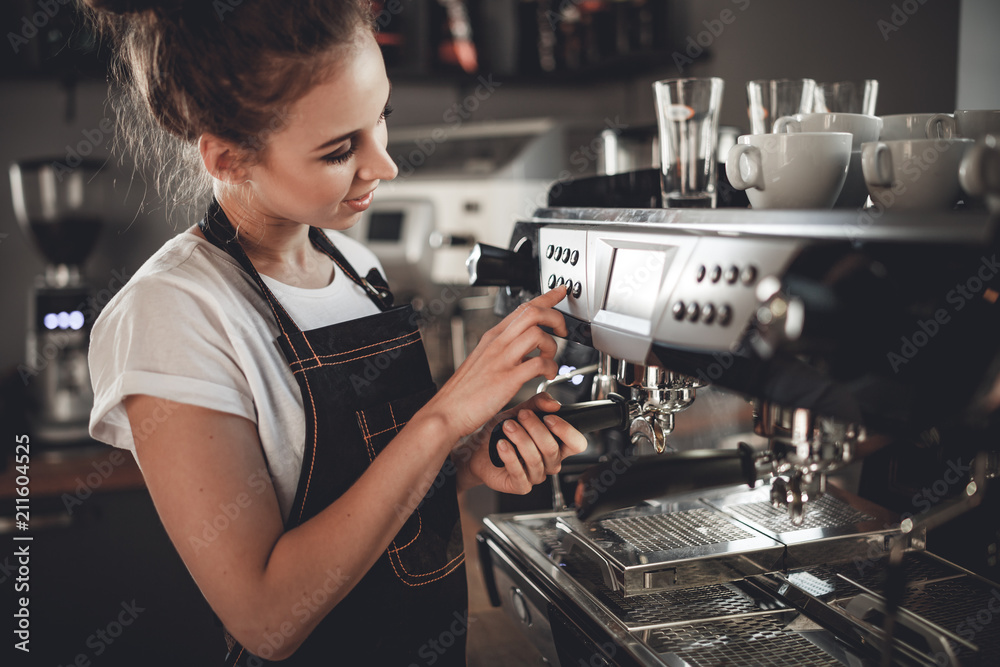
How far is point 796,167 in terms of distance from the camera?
65 cm

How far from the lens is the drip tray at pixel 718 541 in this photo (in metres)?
0.79

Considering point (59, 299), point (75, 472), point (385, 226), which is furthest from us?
point (385, 226)

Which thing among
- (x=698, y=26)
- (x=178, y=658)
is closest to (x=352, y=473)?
(x=178, y=658)

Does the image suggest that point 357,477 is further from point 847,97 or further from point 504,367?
point 847,97

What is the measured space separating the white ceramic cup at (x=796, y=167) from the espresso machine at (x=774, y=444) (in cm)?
9

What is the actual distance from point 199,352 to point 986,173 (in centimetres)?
66

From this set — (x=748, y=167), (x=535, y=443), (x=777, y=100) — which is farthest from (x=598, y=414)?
(x=777, y=100)

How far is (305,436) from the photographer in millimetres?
851

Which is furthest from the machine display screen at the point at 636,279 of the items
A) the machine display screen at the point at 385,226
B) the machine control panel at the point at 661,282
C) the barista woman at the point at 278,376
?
the machine display screen at the point at 385,226

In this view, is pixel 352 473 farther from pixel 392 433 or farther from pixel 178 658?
pixel 178 658

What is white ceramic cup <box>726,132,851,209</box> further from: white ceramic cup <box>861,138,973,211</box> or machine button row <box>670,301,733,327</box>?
machine button row <box>670,301,733,327</box>

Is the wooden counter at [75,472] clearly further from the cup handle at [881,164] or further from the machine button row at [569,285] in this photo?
the cup handle at [881,164]

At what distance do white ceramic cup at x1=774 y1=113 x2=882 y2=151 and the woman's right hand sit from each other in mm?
276

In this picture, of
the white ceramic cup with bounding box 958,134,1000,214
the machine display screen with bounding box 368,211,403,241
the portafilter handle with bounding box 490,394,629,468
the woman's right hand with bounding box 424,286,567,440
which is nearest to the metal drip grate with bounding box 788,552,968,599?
the portafilter handle with bounding box 490,394,629,468
